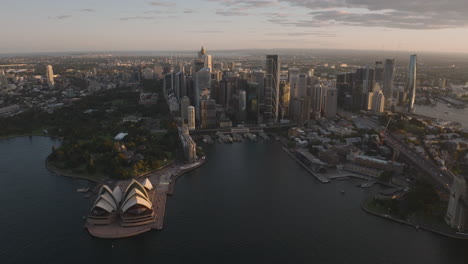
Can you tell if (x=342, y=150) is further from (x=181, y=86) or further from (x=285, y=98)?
(x=181, y=86)

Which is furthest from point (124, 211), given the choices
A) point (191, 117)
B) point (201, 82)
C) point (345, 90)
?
point (345, 90)

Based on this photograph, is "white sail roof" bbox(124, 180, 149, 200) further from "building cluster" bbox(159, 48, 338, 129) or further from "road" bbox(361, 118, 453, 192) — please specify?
"building cluster" bbox(159, 48, 338, 129)

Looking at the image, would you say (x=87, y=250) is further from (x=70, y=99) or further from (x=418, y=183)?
(x=70, y=99)

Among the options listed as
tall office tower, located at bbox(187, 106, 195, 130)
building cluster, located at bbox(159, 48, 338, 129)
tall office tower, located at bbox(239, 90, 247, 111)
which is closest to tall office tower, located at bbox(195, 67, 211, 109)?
building cluster, located at bbox(159, 48, 338, 129)

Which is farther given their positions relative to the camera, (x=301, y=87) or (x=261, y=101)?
(x=301, y=87)

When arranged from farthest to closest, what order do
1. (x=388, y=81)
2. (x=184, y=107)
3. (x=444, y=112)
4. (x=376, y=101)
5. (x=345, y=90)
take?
(x=345, y=90), (x=388, y=81), (x=376, y=101), (x=444, y=112), (x=184, y=107)

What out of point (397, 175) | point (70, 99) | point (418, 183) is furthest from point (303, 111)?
point (70, 99)
